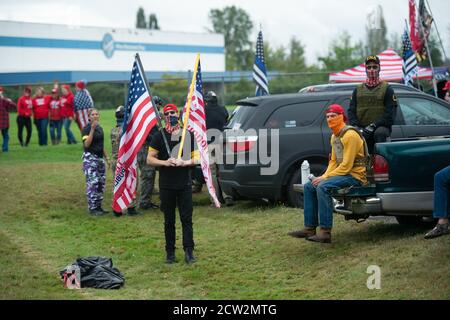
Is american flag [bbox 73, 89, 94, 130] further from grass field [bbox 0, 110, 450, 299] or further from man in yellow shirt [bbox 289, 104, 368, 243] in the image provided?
man in yellow shirt [bbox 289, 104, 368, 243]

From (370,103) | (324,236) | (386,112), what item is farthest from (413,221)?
(324,236)

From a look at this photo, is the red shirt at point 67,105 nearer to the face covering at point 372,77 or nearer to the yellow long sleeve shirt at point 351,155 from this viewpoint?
the face covering at point 372,77

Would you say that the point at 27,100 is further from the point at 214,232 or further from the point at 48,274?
the point at 48,274

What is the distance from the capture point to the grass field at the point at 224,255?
8508 mm

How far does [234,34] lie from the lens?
400 feet

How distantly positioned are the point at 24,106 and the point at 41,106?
725 mm

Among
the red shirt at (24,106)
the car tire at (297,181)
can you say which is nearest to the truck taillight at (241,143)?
the car tire at (297,181)

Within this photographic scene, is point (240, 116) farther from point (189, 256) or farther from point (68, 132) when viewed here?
point (68, 132)

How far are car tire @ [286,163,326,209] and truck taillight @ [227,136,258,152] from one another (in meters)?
0.87

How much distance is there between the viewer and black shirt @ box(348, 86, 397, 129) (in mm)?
10547

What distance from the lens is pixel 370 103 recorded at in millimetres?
10789

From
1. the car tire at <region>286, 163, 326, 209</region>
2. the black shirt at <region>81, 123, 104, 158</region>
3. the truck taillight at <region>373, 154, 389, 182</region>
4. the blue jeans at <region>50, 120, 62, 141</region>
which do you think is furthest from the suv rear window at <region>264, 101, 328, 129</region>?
the blue jeans at <region>50, 120, 62, 141</region>

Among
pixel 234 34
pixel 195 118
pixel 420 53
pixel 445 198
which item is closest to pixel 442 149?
pixel 445 198

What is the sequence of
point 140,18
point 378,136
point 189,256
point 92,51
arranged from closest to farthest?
point 189,256, point 378,136, point 92,51, point 140,18
